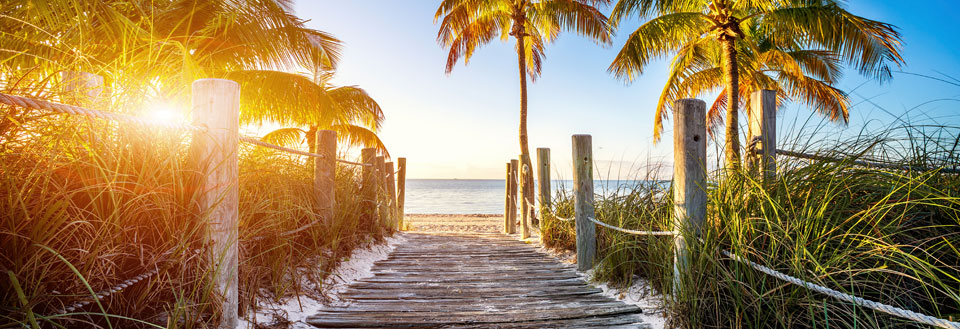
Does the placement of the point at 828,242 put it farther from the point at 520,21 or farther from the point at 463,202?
the point at 463,202

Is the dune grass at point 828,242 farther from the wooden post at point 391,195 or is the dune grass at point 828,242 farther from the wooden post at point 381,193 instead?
the wooden post at point 391,195

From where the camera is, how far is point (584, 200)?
4191 millimetres

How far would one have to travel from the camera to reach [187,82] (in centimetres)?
230

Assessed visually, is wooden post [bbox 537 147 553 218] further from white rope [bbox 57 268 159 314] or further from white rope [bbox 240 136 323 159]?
white rope [bbox 57 268 159 314]

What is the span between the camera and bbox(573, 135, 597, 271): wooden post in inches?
158

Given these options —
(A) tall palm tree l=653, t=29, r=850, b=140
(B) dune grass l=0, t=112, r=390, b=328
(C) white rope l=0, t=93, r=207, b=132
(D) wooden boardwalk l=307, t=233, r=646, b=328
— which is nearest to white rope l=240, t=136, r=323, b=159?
(B) dune grass l=0, t=112, r=390, b=328

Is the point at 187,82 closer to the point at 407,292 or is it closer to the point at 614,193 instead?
the point at 407,292

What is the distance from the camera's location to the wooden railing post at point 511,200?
26.0 feet

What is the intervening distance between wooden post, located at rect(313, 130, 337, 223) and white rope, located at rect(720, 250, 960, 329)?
320 cm

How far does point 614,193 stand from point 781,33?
7182mm

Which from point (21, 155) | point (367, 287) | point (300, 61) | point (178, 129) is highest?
point (300, 61)

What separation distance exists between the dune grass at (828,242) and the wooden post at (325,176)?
9.49ft

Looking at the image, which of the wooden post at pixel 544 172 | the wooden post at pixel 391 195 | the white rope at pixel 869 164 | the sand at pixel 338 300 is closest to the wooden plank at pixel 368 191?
the sand at pixel 338 300

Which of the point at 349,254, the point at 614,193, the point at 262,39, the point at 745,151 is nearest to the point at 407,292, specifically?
the point at 349,254
